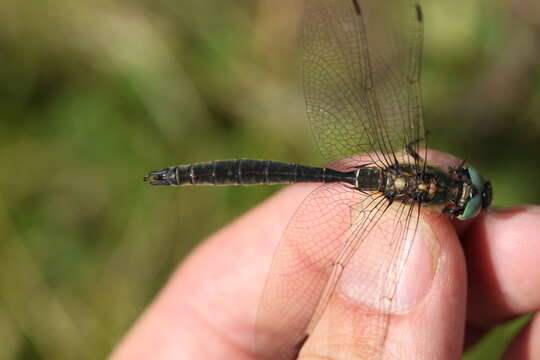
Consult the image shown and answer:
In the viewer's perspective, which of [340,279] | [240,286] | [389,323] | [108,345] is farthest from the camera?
[108,345]

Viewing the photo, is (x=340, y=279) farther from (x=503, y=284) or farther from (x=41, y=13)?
(x=41, y=13)

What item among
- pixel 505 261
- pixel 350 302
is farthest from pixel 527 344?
pixel 350 302

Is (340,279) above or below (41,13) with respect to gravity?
below

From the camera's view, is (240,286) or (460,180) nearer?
(460,180)

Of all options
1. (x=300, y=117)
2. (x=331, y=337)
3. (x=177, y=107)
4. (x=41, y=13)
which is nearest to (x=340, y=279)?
(x=331, y=337)

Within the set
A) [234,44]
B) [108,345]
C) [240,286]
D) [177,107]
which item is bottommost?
[108,345]

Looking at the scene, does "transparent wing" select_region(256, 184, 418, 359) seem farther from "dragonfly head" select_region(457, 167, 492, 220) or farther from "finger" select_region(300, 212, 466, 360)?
"dragonfly head" select_region(457, 167, 492, 220)

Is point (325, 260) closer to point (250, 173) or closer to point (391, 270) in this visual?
point (391, 270)
